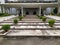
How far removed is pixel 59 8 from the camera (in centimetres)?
4212

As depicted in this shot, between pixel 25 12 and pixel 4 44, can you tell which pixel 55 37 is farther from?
pixel 25 12

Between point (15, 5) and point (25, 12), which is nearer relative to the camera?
point (15, 5)

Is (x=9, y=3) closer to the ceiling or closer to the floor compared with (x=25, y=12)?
closer to the ceiling

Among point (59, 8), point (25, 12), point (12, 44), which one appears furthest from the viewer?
point (25, 12)

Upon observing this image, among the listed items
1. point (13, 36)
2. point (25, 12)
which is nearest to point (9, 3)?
point (25, 12)

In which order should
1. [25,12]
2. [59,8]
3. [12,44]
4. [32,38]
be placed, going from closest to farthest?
[12,44] < [32,38] < [59,8] < [25,12]

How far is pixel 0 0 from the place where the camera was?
4328cm

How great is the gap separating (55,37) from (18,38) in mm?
2054

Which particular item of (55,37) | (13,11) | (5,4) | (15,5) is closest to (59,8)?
(15,5)

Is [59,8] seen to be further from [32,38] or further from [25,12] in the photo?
[32,38]

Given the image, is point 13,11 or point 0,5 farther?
point 13,11

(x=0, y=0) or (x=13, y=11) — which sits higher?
(x=0, y=0)

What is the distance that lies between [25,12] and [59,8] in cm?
1579

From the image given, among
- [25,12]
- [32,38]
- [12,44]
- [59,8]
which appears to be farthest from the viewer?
[25,12]
